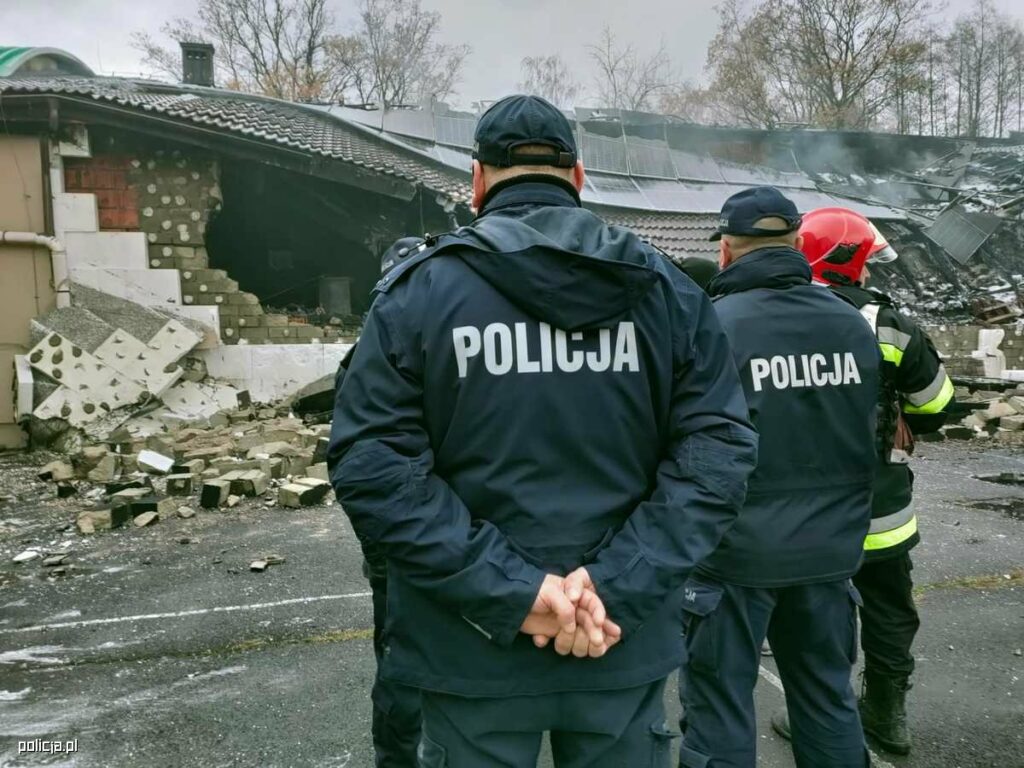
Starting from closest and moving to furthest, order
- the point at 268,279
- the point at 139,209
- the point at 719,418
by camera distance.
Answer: the point at 719,418 < the point at 139,209 < the point at 268,279

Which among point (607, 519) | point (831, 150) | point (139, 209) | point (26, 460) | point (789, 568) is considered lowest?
point (26, 460)

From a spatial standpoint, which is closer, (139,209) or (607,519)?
(607,519)

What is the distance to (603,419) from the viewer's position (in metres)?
1.38

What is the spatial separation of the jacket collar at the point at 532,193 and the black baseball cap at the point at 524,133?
32 millimetres

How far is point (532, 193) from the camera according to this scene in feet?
4.84

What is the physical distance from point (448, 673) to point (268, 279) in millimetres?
11095

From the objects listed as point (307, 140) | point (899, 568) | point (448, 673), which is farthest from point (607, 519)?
point (307, 140)

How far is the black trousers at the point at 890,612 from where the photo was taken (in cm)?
246

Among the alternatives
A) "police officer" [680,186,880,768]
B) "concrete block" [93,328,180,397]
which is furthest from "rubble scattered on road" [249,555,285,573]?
"concrete block" [93,328,180,397]

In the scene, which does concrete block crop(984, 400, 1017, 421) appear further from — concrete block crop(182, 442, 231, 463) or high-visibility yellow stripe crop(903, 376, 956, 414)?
concrete block crop(182, 442, 231, 463)

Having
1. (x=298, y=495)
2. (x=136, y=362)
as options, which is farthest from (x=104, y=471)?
(x=136, y=362)

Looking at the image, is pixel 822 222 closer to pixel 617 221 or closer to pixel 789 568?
pixel 789 568

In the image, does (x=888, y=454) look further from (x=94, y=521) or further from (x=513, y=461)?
(x=94, y=521)

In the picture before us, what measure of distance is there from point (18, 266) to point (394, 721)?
9.46 metres
